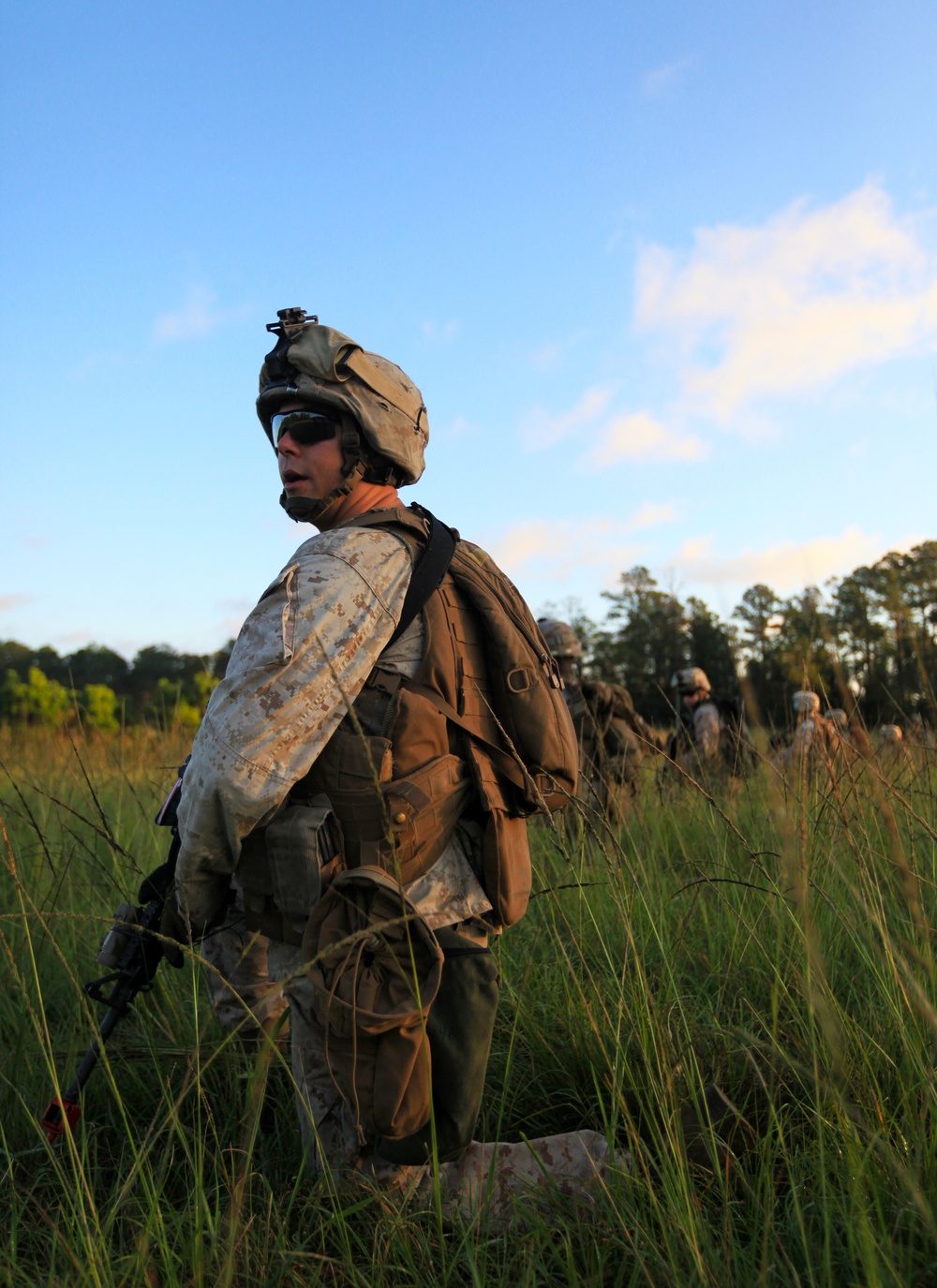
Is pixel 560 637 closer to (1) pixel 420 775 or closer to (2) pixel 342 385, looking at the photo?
(2) pixel 342 385

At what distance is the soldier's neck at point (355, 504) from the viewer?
2477mm

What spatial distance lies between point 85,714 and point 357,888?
2.90 metres

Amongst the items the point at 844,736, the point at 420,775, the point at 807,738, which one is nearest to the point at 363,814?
the point at 420,775

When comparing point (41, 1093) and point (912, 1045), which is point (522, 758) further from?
point (41, 1093)

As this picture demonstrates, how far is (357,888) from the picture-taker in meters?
1.87

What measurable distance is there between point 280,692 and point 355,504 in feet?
2.41

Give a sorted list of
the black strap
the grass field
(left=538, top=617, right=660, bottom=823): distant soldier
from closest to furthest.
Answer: the grass field → the black strap → (left=538, top=617, right=660, bottom=823): distant soldier

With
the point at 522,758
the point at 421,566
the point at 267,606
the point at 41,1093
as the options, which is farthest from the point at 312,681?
the point at 41,1093

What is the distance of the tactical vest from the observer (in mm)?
2002

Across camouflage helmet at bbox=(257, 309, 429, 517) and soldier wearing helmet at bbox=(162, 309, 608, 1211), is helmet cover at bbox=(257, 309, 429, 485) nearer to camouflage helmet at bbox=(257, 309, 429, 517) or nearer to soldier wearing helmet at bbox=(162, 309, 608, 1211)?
camouflage helmet at bbox=(257, 309, 429, 517)

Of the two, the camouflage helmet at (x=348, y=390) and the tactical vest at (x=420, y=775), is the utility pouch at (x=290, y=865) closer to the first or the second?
the tactical vest at (x=420, y=775)

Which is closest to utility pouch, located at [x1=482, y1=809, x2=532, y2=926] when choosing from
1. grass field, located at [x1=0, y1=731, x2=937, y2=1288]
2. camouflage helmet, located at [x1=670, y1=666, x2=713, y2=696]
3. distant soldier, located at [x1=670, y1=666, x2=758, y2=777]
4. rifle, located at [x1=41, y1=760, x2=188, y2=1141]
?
grass field, located at [x1=0, y1=731, x2=937, y2=1288]

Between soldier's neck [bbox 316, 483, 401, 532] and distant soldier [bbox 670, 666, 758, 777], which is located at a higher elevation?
soldier's neck [bbox 316, 483, 401, 532]

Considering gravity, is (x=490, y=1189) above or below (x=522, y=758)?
below
